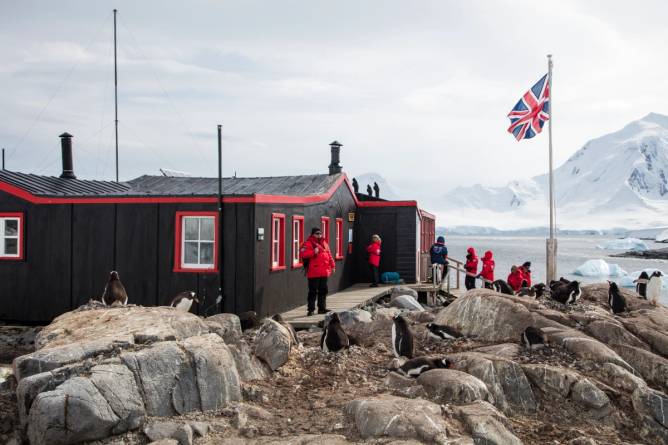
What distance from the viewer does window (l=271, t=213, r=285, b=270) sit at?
15984 mm

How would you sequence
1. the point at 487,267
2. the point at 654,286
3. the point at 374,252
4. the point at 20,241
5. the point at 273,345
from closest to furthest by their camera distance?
the point at 273,345, the point at 20,241, the point at 654,286, the point at 374,252, the point at 487,267

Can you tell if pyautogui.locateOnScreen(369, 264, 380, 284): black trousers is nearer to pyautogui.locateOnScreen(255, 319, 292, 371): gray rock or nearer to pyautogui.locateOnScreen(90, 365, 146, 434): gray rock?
pyautogui.locateOnScreen(255, 319, 292, 371): gray rock

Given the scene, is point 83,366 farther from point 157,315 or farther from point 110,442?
point 157,315

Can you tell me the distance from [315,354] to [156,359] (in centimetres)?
363

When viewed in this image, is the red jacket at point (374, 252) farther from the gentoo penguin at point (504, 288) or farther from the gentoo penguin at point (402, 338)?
the gentoo penguin at point (402, 338)

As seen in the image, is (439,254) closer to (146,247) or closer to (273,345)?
(146,247)

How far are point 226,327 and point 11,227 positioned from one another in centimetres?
841

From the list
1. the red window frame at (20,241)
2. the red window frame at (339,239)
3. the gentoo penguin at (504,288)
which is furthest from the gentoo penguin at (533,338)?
the red window frame at (20,241)

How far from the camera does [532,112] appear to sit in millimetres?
24422

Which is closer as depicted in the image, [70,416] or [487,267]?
[70,416]

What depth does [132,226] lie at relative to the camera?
15578 mm

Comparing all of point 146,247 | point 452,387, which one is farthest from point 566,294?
point 146,247

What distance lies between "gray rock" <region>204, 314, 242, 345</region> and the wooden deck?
11.3ft

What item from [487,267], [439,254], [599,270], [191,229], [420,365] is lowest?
[599,270]
